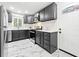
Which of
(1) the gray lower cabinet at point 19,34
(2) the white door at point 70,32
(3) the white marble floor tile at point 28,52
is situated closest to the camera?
(2) the white door at point 70,32

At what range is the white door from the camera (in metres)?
2.88

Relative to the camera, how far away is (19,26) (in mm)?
7395

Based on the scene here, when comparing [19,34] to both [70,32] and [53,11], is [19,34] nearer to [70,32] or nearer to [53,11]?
[53,11]

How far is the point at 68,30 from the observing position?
10.7 feet

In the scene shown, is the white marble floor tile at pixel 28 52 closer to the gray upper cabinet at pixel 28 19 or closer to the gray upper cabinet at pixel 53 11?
the gray upper cabinet at pixel 53 11

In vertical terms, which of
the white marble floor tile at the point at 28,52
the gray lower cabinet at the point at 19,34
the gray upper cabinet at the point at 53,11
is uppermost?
the gray upper cabinet at the point at 53,11

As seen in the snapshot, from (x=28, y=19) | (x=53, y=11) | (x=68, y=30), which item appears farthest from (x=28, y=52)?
(x=28, y=19)

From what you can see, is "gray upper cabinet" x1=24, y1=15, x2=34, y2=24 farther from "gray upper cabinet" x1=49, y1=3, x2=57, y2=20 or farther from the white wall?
the white wall

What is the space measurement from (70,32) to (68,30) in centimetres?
13

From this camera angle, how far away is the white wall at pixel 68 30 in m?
2.88

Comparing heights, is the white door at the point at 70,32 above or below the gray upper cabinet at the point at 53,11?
below

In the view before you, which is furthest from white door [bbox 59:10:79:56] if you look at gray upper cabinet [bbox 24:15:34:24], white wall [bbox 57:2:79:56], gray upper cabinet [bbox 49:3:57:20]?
gray upper cabinet [bbox 24:15:34:24]

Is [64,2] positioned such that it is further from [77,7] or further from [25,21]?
[25,21]

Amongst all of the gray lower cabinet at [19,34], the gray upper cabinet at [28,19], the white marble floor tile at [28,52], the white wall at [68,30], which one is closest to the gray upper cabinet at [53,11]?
the white wall at [68,30]
